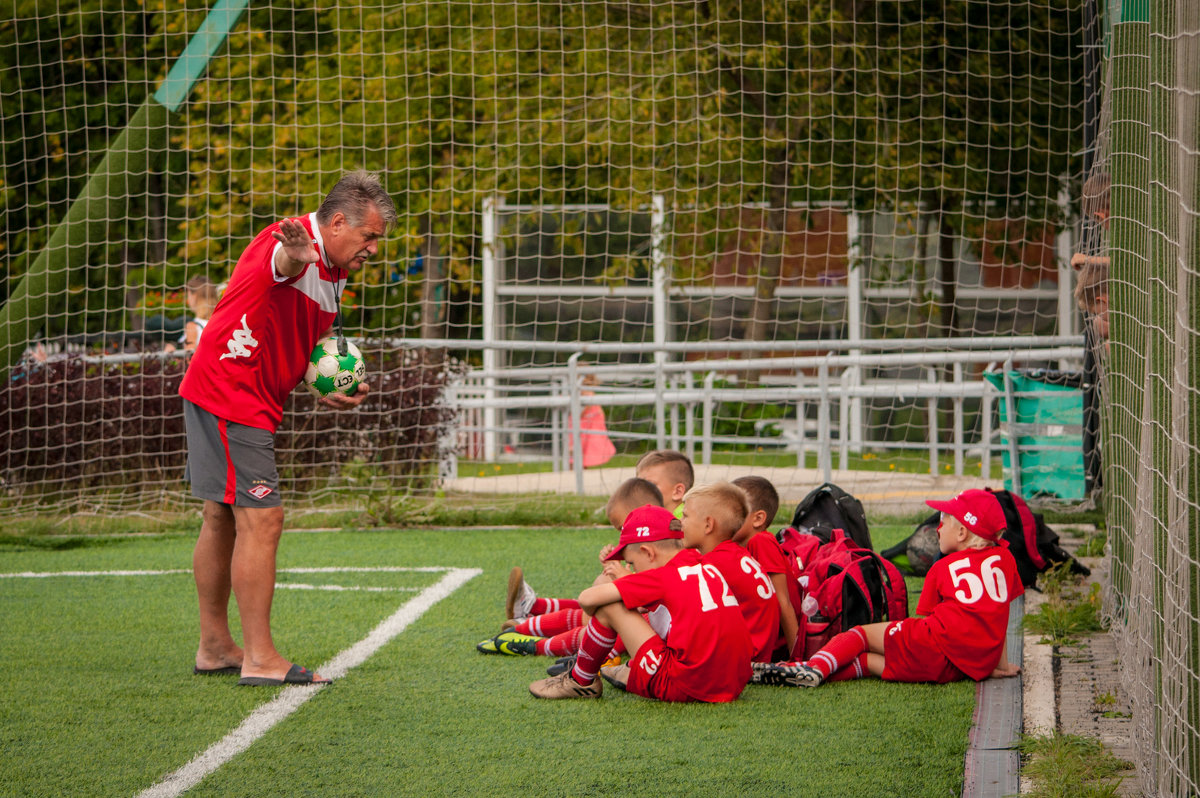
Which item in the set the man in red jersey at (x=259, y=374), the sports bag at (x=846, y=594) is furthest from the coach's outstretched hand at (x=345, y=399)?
the sports bag at (x=846, y=594)

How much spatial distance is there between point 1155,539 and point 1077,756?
2.14ft

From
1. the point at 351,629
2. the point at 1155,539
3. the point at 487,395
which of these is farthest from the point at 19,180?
the point at 1155,539

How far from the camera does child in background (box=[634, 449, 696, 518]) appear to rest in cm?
526

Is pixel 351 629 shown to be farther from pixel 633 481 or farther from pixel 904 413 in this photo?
pixel 904 413

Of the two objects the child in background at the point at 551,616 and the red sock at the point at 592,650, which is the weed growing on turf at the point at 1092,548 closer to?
the child in background at the point at 551,616

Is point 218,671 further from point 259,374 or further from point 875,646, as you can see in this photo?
point 875,646

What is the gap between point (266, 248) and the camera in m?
4.10

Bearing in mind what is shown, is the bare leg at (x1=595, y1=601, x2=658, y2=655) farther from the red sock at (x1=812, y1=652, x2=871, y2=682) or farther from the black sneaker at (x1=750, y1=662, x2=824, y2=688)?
the red sock at (x1=812, y1=652, x2=871, y2=682)

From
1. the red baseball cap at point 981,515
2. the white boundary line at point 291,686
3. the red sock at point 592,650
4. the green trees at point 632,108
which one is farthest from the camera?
the green trees at point 632,108

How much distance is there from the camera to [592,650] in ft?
13.1

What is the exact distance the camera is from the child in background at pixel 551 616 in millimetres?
4680

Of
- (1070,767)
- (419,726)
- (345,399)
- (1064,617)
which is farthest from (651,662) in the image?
(1064,617)

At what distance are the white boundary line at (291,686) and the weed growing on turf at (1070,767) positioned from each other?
2.27 m

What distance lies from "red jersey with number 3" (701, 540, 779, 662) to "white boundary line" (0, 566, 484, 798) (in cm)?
152
